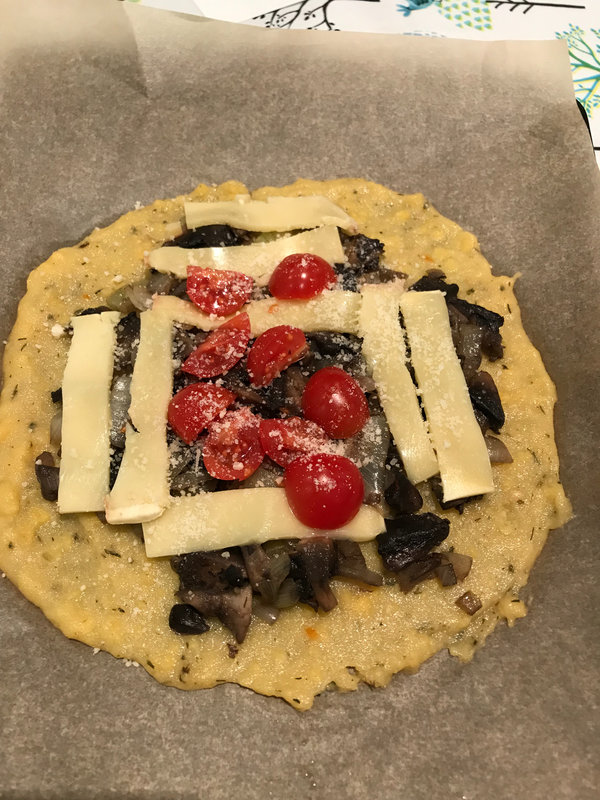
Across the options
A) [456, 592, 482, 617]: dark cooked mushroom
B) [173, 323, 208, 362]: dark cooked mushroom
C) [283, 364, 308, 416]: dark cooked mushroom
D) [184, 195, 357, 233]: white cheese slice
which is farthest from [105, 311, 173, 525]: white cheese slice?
[456, 592, 482, 617]: dark cooked mushroom

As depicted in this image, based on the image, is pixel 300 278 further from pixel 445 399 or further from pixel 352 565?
pixel 352 565

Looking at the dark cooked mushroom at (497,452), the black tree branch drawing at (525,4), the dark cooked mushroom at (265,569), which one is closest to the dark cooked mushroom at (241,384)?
the dark cooked mushroom at (265,569)

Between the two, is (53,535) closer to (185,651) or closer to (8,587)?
Answer: (8,587)

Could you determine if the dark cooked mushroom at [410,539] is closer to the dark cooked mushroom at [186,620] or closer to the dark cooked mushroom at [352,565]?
the dark cooked mushroom at [352,565]

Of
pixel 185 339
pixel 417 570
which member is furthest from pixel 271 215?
pixel 417 570

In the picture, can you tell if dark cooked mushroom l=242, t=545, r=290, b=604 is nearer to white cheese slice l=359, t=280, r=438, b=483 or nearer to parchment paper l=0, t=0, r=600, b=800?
parchment paper l=0, t=0, r=600, b=800

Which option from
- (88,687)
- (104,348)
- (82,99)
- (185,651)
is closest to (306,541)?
(185,651)
